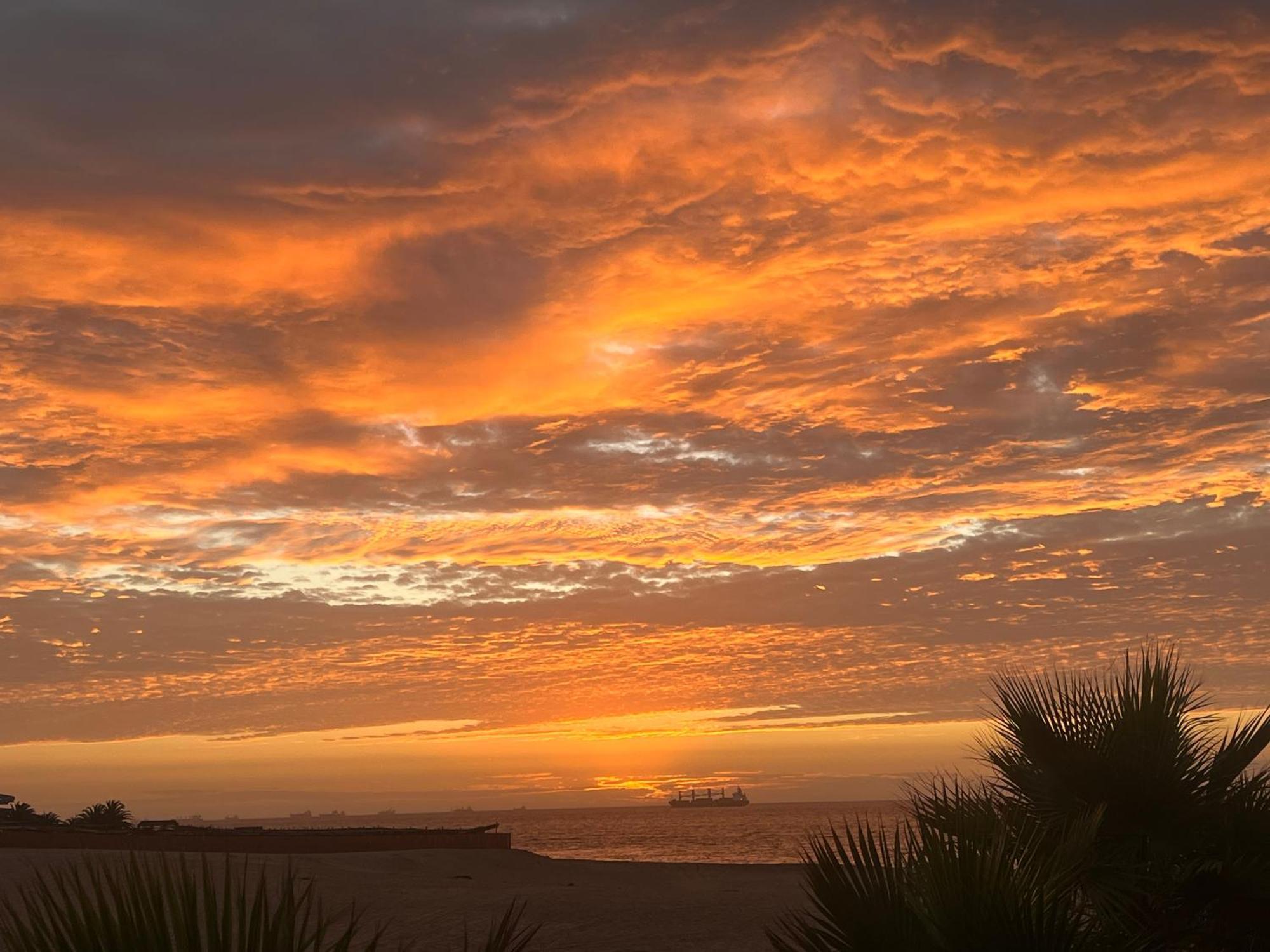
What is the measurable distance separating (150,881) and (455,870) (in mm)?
28394

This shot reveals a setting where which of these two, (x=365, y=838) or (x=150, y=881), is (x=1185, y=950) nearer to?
(x=150, y=881)

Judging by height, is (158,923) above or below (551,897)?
above

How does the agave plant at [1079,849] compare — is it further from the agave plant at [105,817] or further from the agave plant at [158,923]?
the agave plant at [105,817]

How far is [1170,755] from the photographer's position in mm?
9711

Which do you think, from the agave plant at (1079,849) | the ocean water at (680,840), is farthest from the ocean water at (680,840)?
the agave plant at (1079,849)

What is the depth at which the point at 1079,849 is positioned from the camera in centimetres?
795

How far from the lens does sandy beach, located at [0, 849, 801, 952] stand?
21.4 m

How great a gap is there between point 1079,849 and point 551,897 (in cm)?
1950

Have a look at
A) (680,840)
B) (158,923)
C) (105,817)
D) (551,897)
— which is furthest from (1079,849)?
(680,840)

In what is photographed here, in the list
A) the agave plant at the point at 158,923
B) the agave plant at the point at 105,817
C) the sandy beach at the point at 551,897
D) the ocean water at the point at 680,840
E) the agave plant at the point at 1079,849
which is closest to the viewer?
the agave plant at the point at 158,923

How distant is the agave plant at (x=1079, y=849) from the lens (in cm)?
659

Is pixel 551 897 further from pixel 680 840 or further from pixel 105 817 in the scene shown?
pixel 680 840

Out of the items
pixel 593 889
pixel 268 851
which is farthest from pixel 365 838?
pixel 593 889

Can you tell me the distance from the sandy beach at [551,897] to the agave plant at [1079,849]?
25.0 feet
